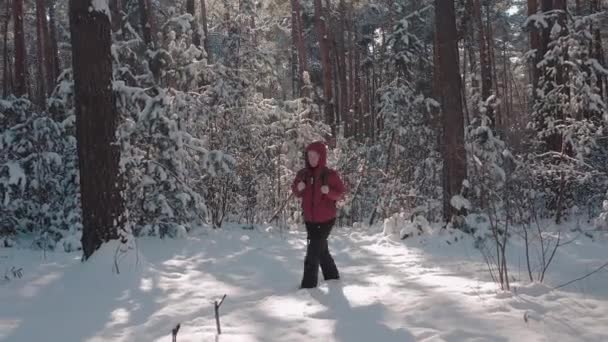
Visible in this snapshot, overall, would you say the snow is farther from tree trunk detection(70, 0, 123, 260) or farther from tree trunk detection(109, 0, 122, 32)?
tree trunk detection(109, 0, 122, 32)

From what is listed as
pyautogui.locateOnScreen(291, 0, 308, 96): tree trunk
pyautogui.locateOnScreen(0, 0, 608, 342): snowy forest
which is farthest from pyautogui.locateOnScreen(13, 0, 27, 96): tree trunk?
pyautogui.locateOnScreen(291, 0, 308, 96): tree trunk

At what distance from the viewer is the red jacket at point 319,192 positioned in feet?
17.6

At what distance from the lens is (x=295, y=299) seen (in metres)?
4.91

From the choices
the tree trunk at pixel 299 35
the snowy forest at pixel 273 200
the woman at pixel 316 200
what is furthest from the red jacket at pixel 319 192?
the tree trunk at pixel 299 35

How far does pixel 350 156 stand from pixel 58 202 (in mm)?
6301

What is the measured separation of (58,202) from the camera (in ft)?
30.5

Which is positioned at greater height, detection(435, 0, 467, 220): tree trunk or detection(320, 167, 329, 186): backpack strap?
detection(435, 0, 467, 220): tree trunk

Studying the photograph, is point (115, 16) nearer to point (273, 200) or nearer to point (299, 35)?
point (273, 200)

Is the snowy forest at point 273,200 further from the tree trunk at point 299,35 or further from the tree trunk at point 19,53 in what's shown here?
the tree trunk at point 299,35

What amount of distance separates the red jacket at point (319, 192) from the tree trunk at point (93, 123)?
2.35m

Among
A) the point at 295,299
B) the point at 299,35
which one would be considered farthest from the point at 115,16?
the point at 295,299

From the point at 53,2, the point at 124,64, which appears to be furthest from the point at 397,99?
the point at 53,2

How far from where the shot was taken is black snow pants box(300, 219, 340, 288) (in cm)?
532

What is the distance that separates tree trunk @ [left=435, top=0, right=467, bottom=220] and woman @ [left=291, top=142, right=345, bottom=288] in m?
3.45
